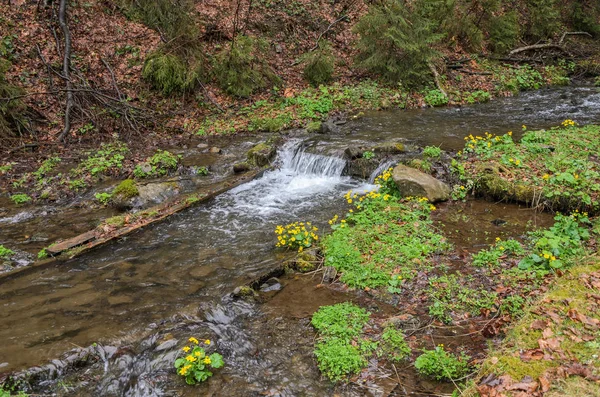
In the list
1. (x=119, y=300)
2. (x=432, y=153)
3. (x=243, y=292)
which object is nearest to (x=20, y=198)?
(x=119, y=300)

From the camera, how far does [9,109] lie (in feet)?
32.2

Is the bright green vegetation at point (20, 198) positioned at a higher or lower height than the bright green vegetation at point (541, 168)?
lower

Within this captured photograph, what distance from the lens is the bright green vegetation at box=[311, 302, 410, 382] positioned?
3789 mm

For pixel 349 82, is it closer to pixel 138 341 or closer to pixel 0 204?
pixel 0 204

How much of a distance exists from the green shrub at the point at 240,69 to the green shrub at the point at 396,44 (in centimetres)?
397

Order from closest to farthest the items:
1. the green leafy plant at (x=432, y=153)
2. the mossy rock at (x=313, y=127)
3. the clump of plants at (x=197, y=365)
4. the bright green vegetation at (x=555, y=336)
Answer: the bright green vegetation at (x=555, y=336), the clump of plants at (x=197, y=365), the green leafy plant at (x=432, y=153), the mossy rock at (x=313, y=127)

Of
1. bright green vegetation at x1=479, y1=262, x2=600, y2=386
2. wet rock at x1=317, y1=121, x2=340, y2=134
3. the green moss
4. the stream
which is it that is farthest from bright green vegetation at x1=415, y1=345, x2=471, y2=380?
wet rock at x1=317, y1=121, x2=340, y2=134

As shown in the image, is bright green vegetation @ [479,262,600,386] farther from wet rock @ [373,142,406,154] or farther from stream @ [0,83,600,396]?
wet rock @ [373,142,406,154]

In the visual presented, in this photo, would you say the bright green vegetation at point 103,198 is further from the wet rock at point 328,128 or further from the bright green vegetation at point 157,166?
the wet rock at point 328,128

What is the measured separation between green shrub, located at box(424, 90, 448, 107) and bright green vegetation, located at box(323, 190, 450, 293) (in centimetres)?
848

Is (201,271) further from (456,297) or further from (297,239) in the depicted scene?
(456,297)

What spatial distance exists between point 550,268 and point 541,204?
7.69 ft

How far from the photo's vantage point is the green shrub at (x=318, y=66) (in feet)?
46.4

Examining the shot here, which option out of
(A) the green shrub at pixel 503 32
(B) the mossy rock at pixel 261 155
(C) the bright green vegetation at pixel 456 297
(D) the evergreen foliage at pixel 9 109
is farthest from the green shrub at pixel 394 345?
(A) the green shrub at pixel 503 32
